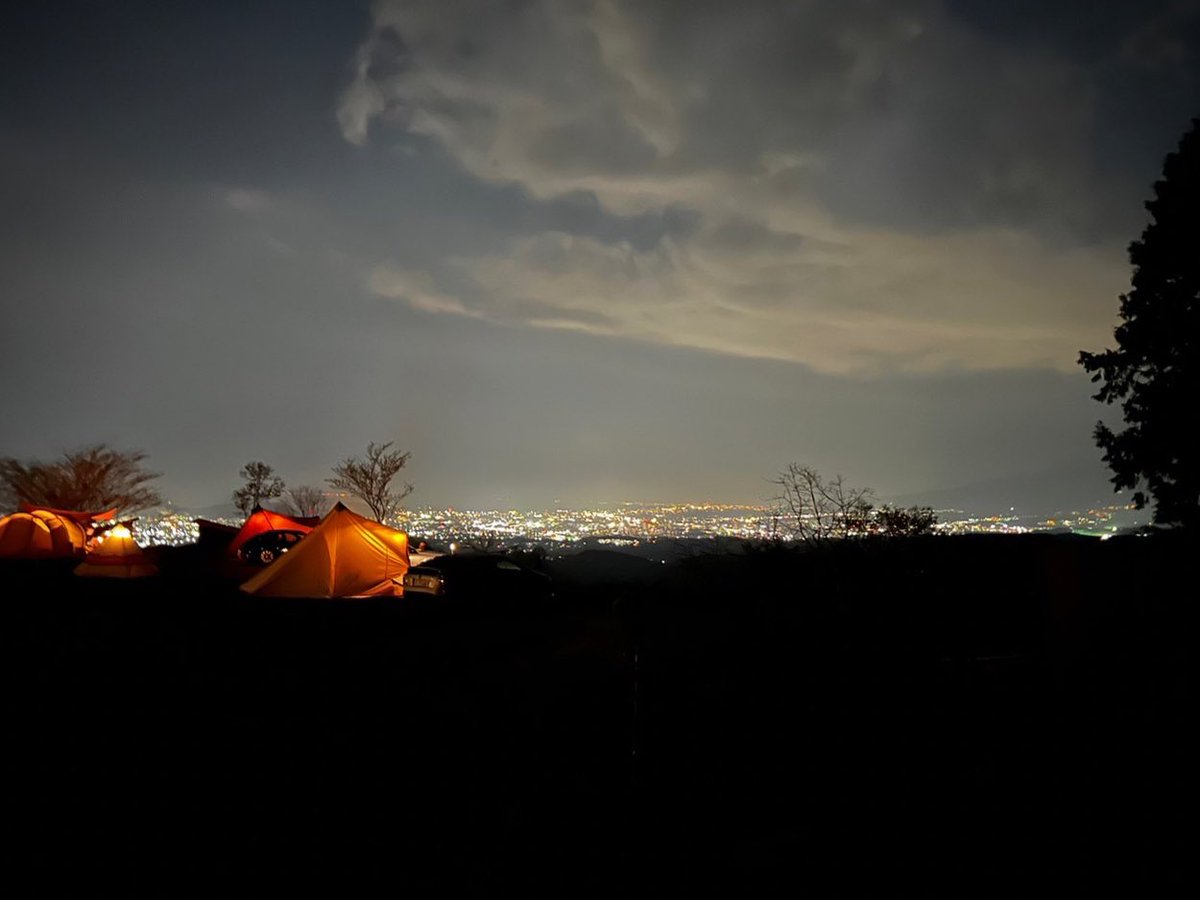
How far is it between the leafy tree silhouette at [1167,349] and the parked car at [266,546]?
2203cm

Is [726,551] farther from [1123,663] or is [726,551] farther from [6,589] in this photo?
[6,589]

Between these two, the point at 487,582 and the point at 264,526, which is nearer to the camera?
the point at 487,582

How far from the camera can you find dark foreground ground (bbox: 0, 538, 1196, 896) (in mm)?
3578

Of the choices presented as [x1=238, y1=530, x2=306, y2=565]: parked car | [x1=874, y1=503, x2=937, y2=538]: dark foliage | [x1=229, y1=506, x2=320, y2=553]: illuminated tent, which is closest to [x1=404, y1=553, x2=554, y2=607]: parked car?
[x1=238, y1=530, x2=306, y2=565]: parked car

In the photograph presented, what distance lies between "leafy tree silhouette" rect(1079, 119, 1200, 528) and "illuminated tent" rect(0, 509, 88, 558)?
104 ft

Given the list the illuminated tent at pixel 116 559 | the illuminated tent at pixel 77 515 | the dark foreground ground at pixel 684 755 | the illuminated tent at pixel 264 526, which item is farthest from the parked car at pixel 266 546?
the dark foreground ground at pixel 684 755

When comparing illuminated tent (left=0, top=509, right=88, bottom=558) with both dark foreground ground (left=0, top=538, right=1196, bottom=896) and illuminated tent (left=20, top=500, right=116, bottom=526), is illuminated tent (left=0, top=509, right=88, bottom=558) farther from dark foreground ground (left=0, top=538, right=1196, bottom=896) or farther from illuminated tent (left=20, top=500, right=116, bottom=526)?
dark foreground ground (left=0, top=538, right=1196, bottom=896)

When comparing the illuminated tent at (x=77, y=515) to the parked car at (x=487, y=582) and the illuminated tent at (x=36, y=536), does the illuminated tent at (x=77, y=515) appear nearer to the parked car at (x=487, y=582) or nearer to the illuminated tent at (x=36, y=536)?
the illuminated tent at (x=36, y=536)

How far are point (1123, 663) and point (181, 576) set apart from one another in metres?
20.5

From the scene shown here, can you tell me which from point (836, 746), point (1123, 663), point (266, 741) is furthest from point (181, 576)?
point (1123, 663)

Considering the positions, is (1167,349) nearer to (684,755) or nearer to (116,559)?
(684,755)

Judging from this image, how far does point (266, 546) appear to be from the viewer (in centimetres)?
1906

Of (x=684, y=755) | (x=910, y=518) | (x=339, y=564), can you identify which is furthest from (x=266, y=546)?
(x=684, y=755)

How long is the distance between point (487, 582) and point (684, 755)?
11403 millimetres
